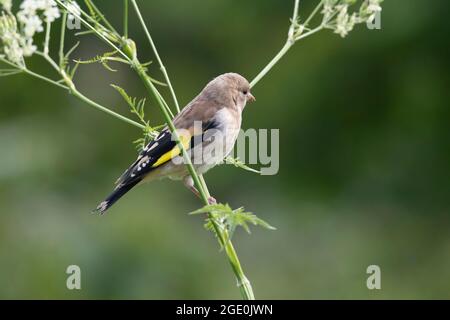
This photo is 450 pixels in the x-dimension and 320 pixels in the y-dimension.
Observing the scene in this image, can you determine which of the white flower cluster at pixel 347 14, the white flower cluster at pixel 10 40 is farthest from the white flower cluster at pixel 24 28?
the white flower cluster at pixel 347 14

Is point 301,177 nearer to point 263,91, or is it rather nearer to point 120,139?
point 263,91

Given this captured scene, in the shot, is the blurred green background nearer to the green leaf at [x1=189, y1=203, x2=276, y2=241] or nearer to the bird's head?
the bird's head

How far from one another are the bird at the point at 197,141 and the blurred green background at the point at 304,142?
3.04 m

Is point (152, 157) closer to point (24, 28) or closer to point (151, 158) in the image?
point (151, 158)

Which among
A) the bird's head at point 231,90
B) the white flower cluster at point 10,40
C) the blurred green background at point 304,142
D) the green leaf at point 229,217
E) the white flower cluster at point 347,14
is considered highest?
the blurred green background at point 304,142

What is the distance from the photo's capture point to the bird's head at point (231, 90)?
3.82 meters

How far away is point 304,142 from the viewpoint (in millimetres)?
8195

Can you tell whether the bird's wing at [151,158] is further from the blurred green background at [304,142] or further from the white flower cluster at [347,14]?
the blurred green background at [304,142]

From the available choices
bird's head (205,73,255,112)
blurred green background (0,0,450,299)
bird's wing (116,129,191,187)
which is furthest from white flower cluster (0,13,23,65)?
blurred green background (0,0,450,299)

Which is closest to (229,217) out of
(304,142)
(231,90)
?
(231,90)

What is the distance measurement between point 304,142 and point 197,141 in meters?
4.79

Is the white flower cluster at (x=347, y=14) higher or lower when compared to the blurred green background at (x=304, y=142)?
lower

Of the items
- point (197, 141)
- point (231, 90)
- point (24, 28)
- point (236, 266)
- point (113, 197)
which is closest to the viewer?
point (24, 28)

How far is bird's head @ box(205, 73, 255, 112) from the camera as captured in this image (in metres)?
3.82
